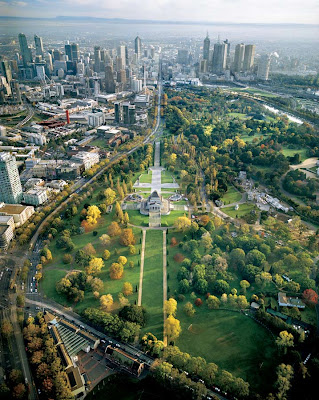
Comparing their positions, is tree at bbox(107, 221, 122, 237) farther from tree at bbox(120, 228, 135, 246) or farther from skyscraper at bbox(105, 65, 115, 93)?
skyscraper at bbox(105, 65, 115, 93)

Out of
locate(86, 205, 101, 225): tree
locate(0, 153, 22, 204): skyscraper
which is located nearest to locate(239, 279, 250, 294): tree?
locate(86, 205, 101, 225): tree

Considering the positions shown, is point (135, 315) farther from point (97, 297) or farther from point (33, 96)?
point (33, 96)

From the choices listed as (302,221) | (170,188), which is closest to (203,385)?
(302,221)

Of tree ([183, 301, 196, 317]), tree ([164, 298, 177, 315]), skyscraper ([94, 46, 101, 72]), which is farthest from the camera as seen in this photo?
skyscraper ([94, 46, 101, 72])

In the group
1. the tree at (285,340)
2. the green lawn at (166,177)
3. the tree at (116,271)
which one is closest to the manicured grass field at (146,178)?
the green lawn at (166,177)

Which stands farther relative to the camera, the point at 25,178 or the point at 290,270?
the point at 25,178

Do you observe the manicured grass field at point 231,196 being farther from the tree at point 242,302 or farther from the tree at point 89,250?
the tree at point 89,250
